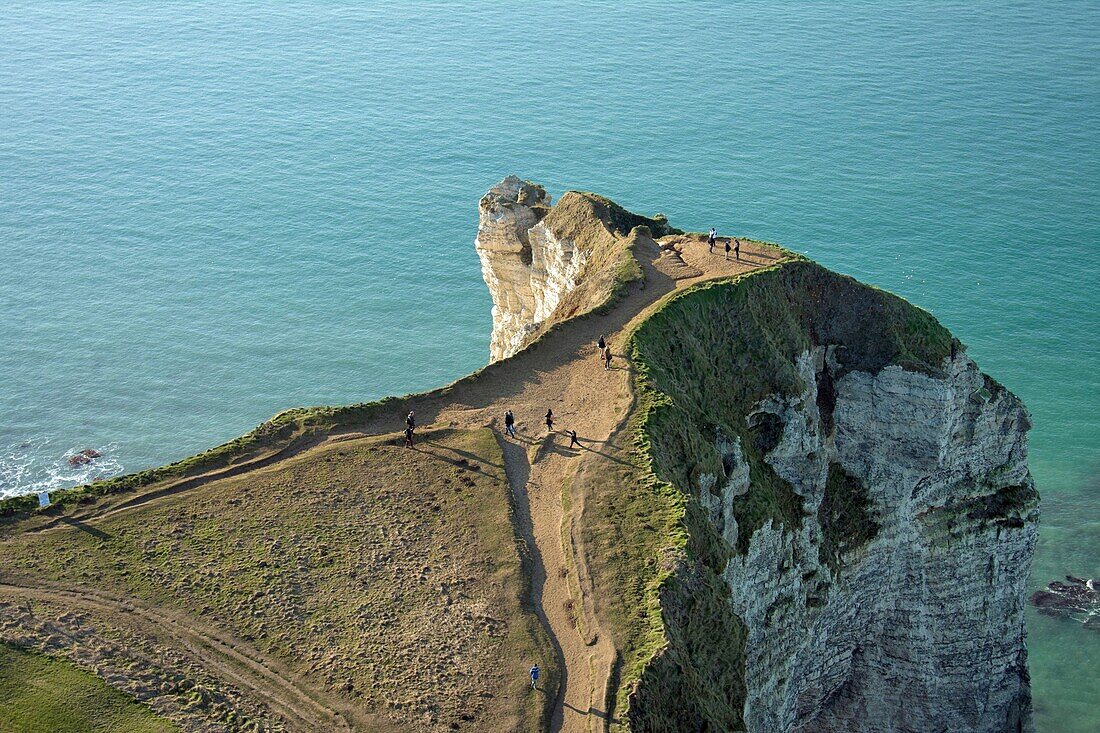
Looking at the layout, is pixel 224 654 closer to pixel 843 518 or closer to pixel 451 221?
pixel 843 518

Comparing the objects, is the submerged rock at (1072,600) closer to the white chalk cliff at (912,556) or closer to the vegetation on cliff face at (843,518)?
the white chalk cliff at (912,556)

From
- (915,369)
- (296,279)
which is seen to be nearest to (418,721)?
(915,369)

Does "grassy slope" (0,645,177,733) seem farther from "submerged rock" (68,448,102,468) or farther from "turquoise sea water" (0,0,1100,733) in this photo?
"submerged rock" (68,448,102,468)

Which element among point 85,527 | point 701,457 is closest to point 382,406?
point 85,527

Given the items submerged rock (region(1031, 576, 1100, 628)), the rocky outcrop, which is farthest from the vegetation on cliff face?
submerged rock (region(1031, 576, 1100, 628))

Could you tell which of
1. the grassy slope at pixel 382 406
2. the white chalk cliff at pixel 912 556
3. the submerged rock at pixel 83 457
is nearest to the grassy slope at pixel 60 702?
the grassy slope at pixel 382 406

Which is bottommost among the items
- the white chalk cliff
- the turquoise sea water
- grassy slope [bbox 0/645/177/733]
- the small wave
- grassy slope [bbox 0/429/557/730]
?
grassy slope [bbox 0/645/177/733]
